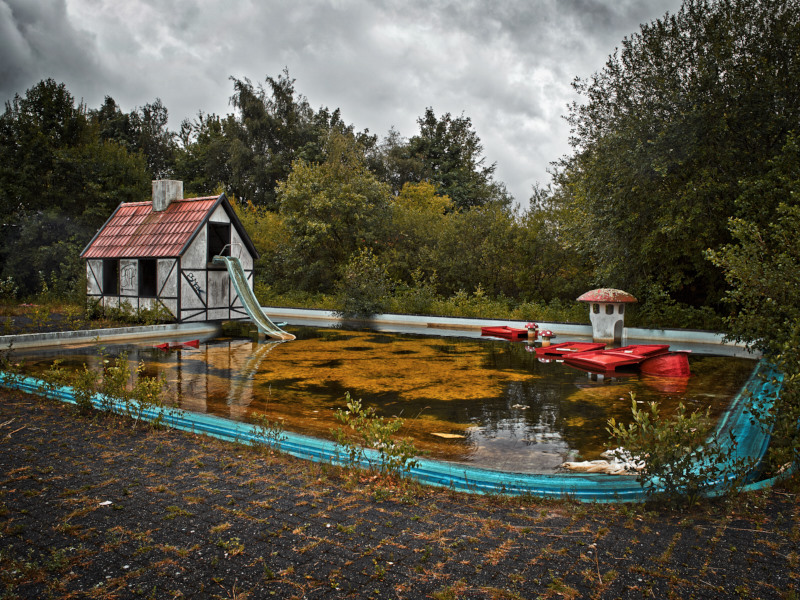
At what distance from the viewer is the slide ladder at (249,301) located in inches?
630

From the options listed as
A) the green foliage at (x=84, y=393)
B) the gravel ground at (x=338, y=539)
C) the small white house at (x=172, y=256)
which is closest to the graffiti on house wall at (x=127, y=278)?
the small white house at (x=172, y=256)

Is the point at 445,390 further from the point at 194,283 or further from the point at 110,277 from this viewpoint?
the point at 110,277

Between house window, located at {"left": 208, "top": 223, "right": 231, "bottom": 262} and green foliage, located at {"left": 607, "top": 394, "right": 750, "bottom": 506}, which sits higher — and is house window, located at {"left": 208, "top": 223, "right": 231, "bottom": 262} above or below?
above

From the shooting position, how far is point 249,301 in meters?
17.1

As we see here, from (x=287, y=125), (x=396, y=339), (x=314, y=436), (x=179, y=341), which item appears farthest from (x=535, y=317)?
(x=287, y=125)

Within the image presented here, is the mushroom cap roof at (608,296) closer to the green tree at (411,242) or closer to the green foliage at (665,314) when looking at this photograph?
the green foliage at (665,314)

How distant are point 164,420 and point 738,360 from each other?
1167 cm

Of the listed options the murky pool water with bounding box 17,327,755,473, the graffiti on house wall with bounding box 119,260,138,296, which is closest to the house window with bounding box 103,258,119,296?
the graffiti on house wall with bounding box 119,260,138,296

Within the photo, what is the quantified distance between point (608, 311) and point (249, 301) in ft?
34.3

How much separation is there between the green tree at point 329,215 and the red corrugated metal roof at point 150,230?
6.16 m

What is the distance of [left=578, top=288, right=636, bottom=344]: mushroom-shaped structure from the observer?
47.6ft

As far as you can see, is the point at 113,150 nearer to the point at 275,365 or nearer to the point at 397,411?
the point at 275,365

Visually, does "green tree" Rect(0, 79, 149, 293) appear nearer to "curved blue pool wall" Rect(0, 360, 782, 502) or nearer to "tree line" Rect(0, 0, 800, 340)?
"tree line" Rect(0, 0, 800, 340)

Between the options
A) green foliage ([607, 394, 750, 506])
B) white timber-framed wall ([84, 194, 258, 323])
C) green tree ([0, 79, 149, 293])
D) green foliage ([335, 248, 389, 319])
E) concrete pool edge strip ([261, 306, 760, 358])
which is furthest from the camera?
green tree ([0, 79, 149, 293])
